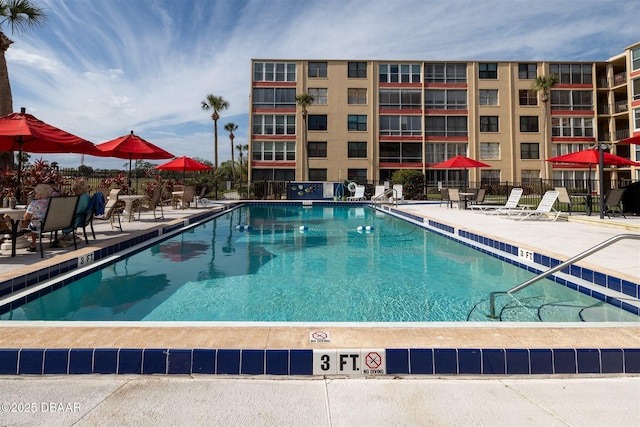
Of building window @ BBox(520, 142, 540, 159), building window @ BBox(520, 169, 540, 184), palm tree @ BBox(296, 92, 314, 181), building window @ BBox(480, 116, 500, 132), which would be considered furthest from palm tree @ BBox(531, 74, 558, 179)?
palm tree @ BBox(296, 92, 314, 181)

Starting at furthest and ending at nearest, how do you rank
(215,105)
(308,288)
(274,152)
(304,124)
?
(215,105) < (274,152) < (304,124) < (308,288)

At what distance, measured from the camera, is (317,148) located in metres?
34.5

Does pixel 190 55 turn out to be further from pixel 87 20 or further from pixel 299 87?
pixel 299 87

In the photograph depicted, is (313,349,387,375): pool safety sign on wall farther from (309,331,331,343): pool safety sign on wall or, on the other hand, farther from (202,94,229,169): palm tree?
(202,94,229,169): palm tree

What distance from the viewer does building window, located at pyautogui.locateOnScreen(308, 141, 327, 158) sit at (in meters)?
34.4

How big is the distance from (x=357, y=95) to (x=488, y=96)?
12849 millimetres

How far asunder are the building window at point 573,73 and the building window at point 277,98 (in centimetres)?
2538

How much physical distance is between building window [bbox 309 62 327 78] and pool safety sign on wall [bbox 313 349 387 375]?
1383 inches

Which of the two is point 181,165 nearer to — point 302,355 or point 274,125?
point 302,355

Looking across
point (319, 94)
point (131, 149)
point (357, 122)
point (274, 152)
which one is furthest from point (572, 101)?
point (131, 149)

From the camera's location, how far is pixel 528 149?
34875 millimetres

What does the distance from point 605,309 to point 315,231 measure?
7.82 metres

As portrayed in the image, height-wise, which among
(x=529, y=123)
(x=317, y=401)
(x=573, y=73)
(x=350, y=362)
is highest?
(x=573, y=73)

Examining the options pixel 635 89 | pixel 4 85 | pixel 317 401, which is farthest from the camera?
pixel 635 89
